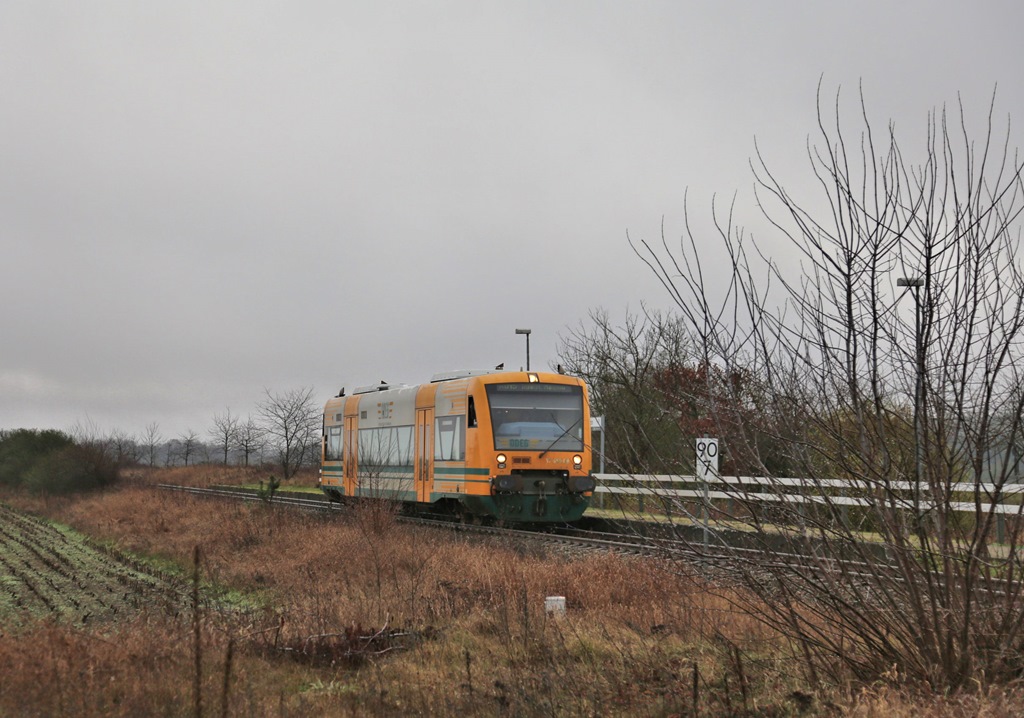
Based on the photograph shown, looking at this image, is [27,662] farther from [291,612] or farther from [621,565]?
[621,565]

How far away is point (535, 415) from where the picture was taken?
68.0 ft

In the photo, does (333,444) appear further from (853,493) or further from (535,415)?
(853,493)

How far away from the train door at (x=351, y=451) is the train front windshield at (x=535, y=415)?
24.8 feet

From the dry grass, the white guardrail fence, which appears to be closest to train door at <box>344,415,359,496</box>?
the dry grass

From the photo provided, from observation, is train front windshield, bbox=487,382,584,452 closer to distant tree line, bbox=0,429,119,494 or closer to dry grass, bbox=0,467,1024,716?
dry grass, bbox=0,467,1024,716

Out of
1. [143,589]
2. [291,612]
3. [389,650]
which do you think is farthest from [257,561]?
[389,650]

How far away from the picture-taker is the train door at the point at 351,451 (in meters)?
27.3

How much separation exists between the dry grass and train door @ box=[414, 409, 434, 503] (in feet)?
28.5

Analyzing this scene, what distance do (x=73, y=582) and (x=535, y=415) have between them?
8.83 meters

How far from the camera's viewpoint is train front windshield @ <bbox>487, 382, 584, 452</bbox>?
20.3 m

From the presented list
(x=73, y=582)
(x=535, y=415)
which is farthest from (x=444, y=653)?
(x=535, y=415)

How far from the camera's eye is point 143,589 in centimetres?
1384

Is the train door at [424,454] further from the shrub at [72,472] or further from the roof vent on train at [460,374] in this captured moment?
the shrub at [72,472]

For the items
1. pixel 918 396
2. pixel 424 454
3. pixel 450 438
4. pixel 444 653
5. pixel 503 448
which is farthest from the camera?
pixel 424 454
